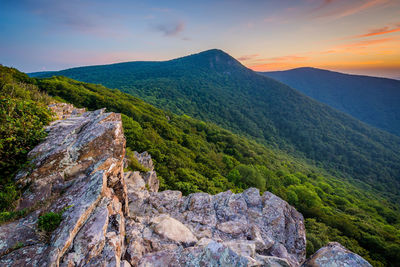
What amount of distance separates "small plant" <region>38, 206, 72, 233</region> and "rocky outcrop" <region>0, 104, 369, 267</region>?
15 cm

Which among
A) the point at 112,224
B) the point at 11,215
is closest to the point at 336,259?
the point at 112,224

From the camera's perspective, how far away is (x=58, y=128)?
1063 cm

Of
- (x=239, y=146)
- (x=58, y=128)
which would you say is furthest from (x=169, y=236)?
(x=239, y=146)

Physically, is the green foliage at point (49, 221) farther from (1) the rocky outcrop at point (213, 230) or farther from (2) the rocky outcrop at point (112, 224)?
(1) the rocky outcrop at point (213, 230)

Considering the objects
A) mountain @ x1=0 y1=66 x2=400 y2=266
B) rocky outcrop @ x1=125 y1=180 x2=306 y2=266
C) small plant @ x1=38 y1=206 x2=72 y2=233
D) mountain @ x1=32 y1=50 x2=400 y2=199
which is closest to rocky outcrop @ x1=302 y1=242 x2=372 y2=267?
rocky outcrop @ x1=125 y1=180 x2=306 y2=266

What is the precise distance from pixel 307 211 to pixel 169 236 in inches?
1730

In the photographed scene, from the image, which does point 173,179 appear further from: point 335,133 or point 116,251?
point 335,133

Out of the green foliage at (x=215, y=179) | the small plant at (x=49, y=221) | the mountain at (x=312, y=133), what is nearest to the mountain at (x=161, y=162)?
the green foliage at (x=215, y=179)

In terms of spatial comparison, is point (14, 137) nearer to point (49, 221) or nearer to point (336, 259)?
point (49, 221)

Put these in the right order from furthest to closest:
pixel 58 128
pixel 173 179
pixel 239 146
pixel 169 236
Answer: pixel 239 146 → pixel 173 179 → pixel 58 128 → pixel 169 236

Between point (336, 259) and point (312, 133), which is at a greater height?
point (336, 259)

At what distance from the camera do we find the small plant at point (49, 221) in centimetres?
588

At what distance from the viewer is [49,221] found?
6031mm

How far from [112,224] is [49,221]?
7.33 feet
